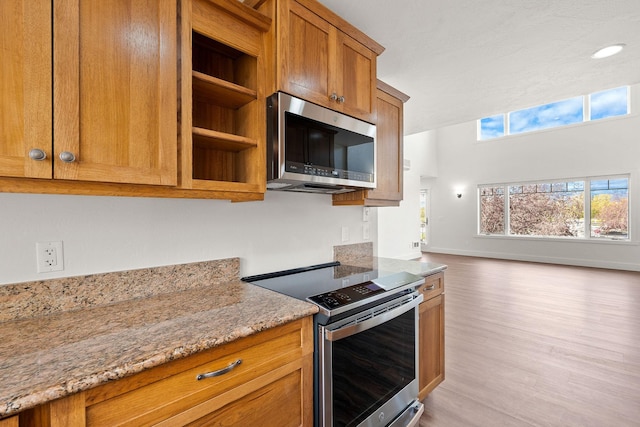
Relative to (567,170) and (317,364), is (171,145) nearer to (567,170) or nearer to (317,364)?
(317,364)

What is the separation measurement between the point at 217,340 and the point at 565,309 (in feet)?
15.3

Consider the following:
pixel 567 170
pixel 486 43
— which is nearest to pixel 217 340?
pixel 486 43

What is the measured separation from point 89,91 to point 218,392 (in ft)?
3.62

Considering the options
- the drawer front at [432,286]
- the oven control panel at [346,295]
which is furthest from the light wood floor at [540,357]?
the oven control panel at [346,295]

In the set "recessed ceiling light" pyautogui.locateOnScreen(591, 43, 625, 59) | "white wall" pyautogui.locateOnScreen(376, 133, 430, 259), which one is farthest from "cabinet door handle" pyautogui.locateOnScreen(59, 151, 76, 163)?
"white wall" pyautogui.locateOnScreen(376, 133, 430, 259)

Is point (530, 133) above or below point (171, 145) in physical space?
above

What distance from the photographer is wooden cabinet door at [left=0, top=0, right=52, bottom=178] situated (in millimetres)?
887

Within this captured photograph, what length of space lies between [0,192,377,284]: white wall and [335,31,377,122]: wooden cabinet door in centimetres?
66

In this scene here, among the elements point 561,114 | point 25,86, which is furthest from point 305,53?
point 561,114

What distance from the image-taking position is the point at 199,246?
1.61 m

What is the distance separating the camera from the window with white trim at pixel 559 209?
21.0 ft

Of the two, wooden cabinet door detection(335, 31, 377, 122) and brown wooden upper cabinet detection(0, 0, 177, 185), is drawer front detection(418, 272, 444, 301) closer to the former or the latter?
wooden cabinet door detection(335, 31, 377, 122)

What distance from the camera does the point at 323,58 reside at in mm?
1657

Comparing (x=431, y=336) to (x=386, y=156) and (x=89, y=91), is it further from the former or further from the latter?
(x=89, y=91)
